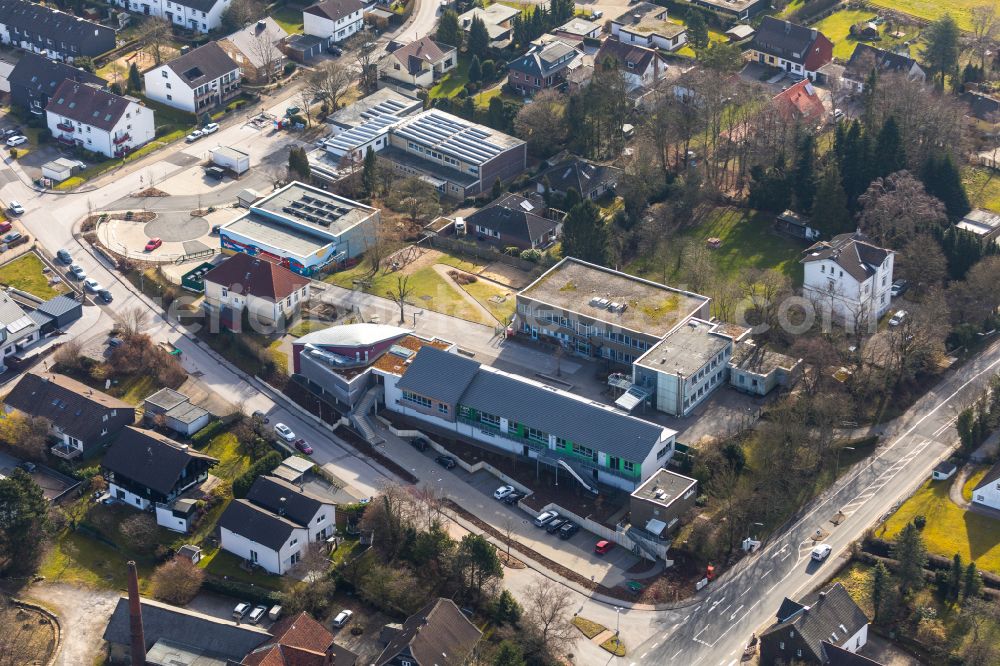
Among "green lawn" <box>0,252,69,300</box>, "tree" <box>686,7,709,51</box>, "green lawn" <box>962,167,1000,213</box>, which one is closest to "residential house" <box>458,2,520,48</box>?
"tree" <box>686,7,709,51</box>

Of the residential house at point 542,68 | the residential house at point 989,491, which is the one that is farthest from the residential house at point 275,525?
the residential house at point 542,68

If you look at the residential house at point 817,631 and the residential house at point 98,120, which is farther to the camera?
the residential house at point 98,120

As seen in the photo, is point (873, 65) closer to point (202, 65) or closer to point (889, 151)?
point (889, 151)

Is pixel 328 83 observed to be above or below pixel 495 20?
above

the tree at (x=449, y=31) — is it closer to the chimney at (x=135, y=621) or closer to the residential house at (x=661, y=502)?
the residential house at (x=661, y=502)

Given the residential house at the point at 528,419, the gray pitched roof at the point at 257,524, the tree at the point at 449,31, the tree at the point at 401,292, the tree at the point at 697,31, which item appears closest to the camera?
the gray pitched roof at the point at 257,524

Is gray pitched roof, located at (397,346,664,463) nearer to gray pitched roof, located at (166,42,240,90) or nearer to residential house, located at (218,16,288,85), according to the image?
gray pitched roof, located at (166,42,240,90)

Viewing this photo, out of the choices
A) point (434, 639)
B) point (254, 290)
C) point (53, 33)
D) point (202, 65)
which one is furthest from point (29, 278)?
point (434, 639)

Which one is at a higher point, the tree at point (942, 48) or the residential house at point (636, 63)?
the tree at point (942, 48)
